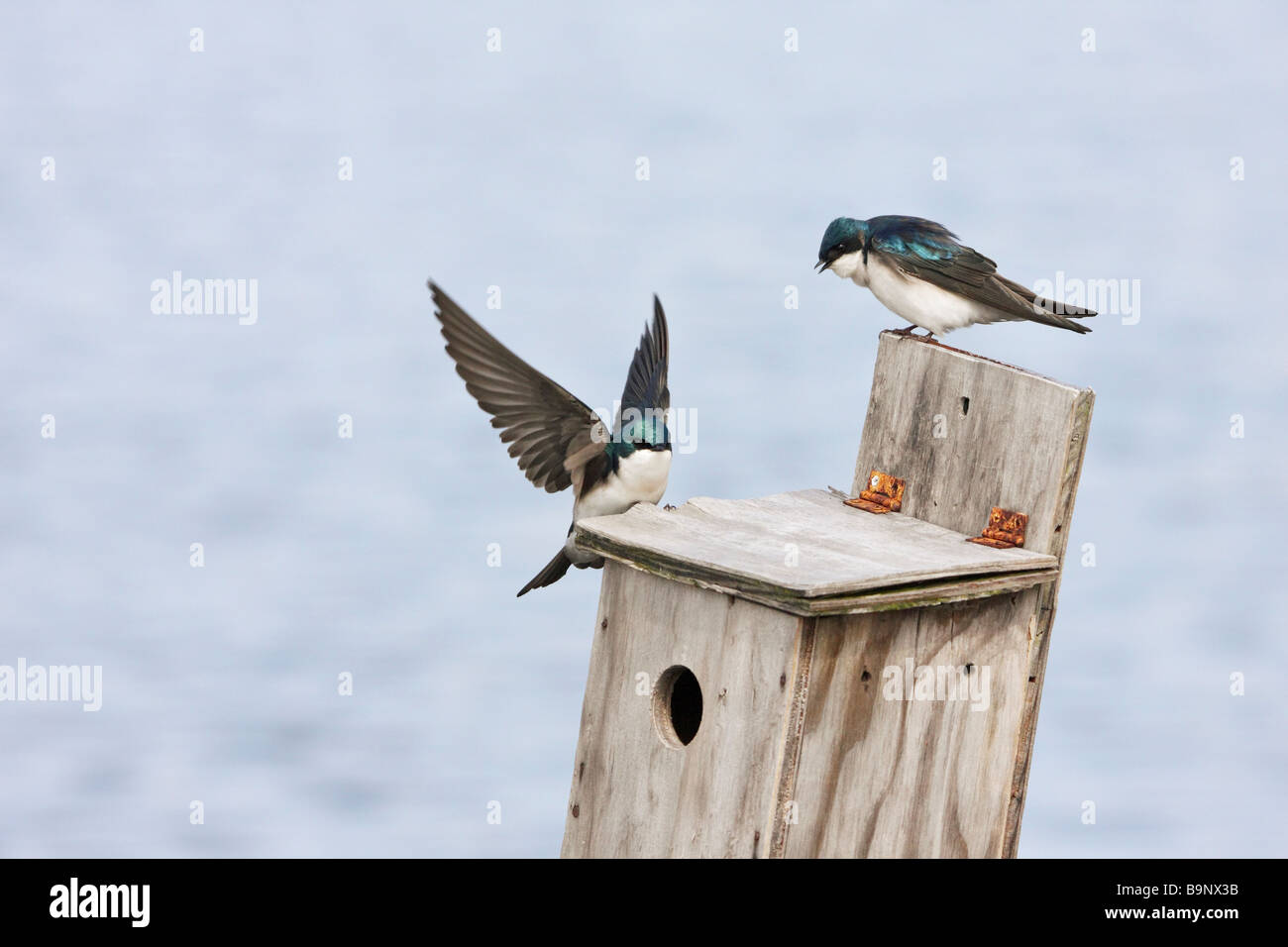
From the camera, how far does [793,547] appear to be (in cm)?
330

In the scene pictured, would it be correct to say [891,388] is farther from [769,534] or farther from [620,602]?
[620,602]

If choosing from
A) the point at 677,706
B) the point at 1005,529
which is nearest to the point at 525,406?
the point at 677,706

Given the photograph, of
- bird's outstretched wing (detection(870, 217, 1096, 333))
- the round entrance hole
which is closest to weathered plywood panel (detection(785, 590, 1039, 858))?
the round entrance hole

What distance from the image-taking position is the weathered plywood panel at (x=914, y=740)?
324cm

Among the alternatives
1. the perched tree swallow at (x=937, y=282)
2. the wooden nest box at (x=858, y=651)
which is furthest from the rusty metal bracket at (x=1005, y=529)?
the perched tree swallow at (x=937, y=282)

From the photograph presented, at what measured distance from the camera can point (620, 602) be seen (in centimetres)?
344

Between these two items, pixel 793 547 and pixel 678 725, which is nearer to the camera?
pixel 793 547

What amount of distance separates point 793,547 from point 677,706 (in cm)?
47

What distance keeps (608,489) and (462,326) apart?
0.48 m

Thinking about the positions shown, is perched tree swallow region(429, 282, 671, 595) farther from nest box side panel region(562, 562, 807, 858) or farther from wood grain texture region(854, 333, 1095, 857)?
wood grain texture region(854, 333, 1095, 857)

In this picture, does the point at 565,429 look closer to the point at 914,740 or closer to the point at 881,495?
the point at 881,495

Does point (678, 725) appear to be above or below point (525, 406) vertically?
below

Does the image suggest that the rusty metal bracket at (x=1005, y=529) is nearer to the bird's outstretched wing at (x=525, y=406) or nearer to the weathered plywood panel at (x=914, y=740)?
the weathered plywood panel at (x=914, y=740)

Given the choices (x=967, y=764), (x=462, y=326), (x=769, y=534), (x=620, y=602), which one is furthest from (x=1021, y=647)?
(x=462, y=326)
